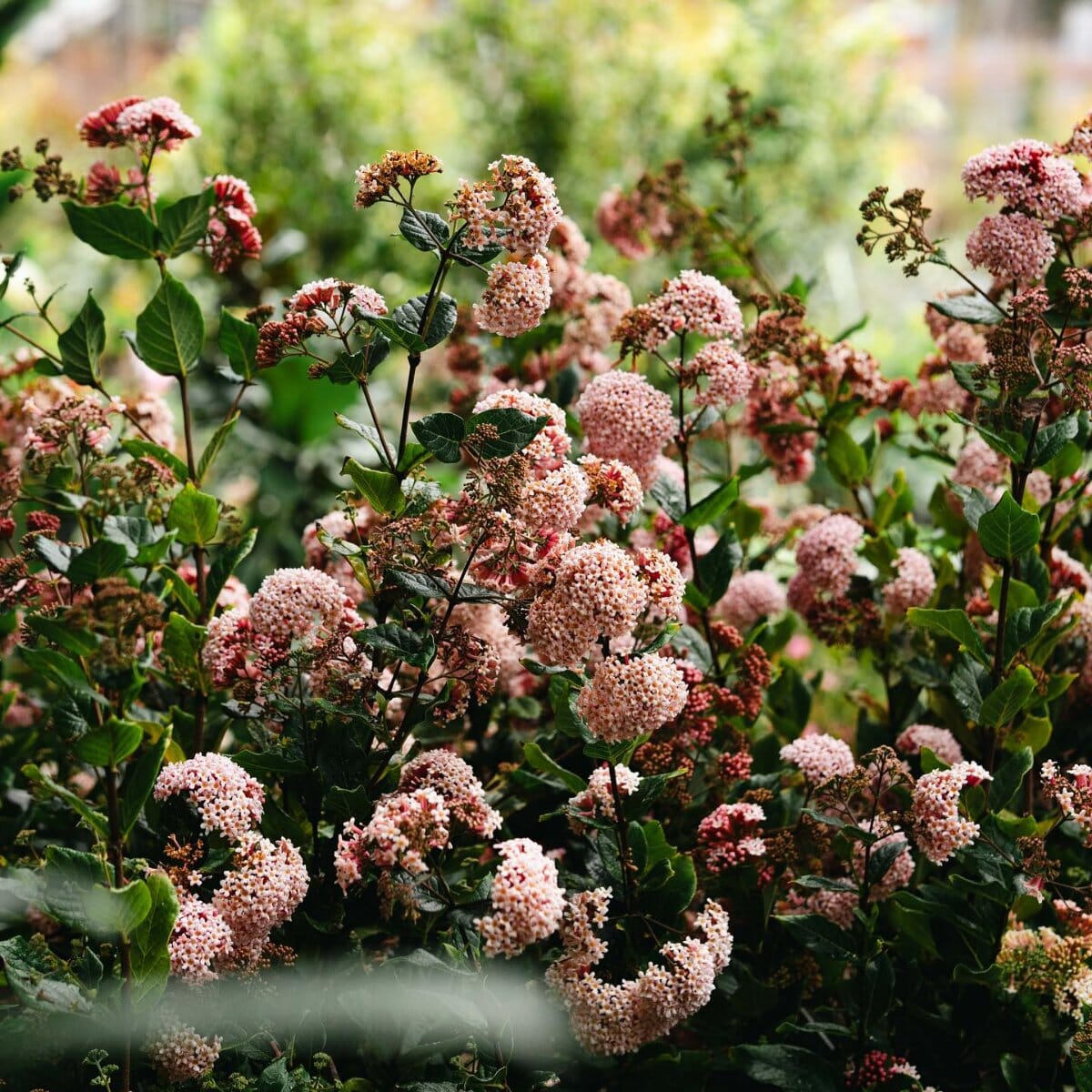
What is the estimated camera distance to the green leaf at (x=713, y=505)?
934 millimetres

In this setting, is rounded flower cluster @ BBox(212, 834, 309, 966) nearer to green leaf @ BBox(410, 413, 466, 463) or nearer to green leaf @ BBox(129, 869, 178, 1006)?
green leaf @ BBox(129, 869, 178, 1006)

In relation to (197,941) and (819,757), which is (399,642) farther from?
(819,757)

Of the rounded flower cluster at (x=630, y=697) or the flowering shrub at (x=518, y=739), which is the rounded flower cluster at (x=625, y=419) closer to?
the flowering shrub at (x=518, y=739)

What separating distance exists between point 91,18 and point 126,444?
900 cm

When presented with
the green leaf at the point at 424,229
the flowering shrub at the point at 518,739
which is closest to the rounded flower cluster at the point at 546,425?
the flowering shrub at the point at 518,739

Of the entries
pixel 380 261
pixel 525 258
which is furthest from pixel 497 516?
pixel 380 261

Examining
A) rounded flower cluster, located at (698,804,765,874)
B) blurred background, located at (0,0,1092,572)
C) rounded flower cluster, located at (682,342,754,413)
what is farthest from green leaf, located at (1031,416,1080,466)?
blurred background, located at (0,0,1092,572)

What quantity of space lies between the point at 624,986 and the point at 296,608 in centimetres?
33

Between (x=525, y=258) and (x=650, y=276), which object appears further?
(x=650, y=276)

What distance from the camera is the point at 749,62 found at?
12.9 ft

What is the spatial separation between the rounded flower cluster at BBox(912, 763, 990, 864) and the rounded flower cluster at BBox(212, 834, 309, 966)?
0.40 metres

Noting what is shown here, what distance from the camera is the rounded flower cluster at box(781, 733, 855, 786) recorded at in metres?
0.89

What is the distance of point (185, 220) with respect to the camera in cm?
87

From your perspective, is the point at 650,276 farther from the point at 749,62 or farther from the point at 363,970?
the point at 363,970
